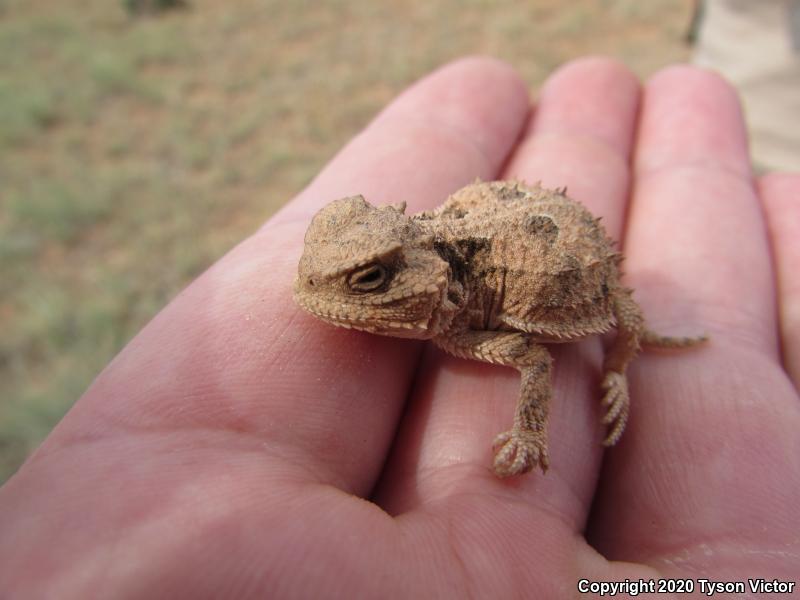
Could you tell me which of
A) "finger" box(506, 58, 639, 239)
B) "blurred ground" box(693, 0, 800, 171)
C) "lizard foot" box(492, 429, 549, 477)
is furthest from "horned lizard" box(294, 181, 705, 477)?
"blurred ground" box(693, 0, 800, 171)

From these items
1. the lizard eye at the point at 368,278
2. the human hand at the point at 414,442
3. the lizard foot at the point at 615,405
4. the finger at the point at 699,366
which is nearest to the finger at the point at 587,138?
the human hand at the point at 414,442

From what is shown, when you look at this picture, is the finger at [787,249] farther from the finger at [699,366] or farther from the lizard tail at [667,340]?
the lizard tail at [667,340]

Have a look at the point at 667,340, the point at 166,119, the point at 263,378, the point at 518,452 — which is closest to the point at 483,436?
the point at 518,452

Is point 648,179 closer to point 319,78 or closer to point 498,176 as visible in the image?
point 498,176

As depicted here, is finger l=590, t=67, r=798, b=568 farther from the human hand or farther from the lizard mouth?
the lizard mouth

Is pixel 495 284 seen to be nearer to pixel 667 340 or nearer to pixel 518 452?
pixel 518 452

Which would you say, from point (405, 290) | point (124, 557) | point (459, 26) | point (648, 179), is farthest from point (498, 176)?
point (459, 26)
